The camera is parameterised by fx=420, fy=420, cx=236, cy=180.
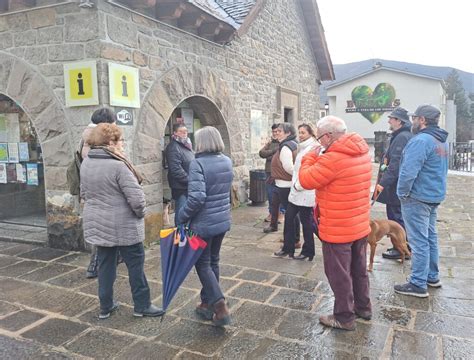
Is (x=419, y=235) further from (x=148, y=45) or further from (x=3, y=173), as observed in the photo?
(x=3, y=173)

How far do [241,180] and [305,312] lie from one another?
5.22 metres

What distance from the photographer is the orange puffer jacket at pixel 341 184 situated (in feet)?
10.1

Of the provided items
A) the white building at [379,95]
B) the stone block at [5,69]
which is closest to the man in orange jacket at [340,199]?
the stone block at [5,69]

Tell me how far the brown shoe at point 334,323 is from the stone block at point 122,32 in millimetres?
3941

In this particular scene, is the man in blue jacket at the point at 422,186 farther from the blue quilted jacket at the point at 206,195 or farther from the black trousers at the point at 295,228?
the blue quilted jacket at the point at 206,195

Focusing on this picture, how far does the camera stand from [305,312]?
3568mm

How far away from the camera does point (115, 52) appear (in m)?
5.07

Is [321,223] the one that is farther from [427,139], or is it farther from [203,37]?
[203,37]

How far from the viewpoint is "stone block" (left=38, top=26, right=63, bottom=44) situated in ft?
16.6

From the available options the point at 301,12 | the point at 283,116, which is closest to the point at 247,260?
the point at 283,116

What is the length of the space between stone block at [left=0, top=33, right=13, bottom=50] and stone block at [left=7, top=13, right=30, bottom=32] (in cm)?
11

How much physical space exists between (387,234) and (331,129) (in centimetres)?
208

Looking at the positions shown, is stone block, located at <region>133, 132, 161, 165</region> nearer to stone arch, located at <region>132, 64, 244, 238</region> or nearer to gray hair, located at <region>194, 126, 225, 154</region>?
stone arch, located at <region>132, 64, 244, 238</region>

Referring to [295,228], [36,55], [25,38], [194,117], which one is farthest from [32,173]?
[295,228]
